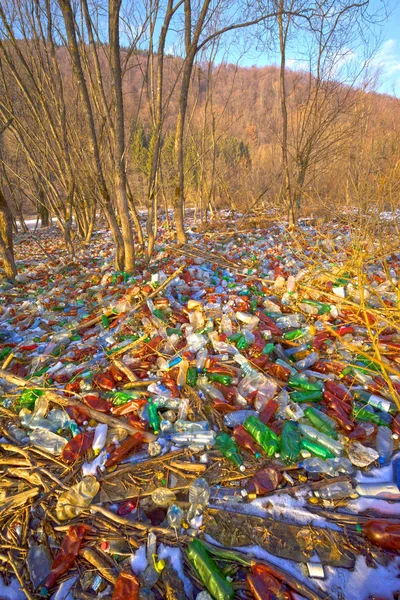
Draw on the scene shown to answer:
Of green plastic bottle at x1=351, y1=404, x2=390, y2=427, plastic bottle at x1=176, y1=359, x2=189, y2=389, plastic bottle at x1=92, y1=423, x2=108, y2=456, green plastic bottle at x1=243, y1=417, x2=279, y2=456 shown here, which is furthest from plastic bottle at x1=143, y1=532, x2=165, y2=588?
green plastic bottle at x1=351, y1=404, x2=390, y2=427

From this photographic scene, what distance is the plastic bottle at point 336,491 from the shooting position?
1.57m

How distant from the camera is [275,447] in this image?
1786 millimetres

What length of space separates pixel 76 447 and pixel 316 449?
148 cm

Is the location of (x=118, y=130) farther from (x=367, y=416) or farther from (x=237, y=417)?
(x=367, y=416)

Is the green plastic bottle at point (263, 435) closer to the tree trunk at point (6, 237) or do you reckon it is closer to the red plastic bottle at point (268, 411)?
the red plastic bottle at point (268, 411)

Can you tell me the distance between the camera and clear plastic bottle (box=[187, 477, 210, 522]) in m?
1.53

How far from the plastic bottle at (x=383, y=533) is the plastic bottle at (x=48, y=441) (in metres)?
1.76

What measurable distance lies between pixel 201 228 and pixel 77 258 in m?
3.56

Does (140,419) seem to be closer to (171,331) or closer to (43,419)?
(43,419)

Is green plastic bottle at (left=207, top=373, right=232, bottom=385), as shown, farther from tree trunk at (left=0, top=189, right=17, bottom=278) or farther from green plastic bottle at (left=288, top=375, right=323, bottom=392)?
tree trunk at (left=0, top=189, right=17, bottom=278)

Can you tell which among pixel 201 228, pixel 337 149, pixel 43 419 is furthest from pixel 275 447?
pixel 337 149

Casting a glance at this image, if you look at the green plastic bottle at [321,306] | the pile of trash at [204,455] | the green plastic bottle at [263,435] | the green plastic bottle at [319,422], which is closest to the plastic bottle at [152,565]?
the pile of trash at [204,455]

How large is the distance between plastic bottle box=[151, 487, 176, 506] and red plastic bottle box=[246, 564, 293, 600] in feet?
1.63

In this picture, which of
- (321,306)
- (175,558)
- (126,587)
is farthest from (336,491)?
(321,306)
